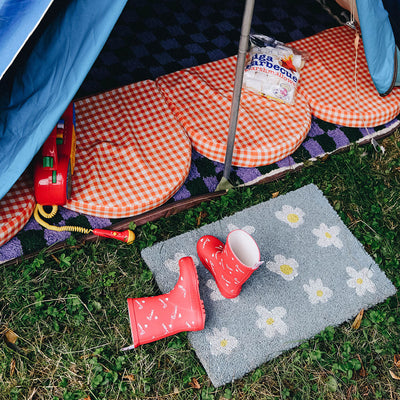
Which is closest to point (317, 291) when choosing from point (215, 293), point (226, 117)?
point (215, 293)

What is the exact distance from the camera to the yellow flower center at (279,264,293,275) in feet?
5.73

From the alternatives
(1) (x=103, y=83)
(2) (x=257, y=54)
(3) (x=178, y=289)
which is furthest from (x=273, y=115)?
(3) (x=178, y=289)

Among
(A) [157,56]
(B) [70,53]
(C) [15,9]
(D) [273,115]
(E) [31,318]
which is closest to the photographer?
(C) [15,9]

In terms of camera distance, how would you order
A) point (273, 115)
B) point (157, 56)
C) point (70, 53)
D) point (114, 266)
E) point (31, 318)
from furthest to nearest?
point (157, 56)
point (273, 115)
point (114, 266)
point (31, 318)
point (70, 53)

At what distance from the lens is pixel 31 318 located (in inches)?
61.3

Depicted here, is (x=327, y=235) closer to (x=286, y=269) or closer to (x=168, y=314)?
(x=286, y=269)

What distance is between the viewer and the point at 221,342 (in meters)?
1.56

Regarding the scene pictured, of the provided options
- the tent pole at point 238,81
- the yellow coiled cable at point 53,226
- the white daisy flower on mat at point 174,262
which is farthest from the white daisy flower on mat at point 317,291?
the yellow coiled cable at point 53,226

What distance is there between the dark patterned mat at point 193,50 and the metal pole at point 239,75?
17 cm

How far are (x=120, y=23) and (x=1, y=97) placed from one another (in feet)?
3.81

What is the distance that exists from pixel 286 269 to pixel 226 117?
2.41 feet

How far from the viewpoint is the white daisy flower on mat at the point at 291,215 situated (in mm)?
1895

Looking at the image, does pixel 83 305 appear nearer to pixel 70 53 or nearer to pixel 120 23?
pixel 70 53

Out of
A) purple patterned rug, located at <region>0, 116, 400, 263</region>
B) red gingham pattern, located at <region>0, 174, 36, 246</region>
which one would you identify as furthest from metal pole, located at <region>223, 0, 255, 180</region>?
red gingham pattern, located at <region>0, 174, 36, 246</region>
